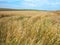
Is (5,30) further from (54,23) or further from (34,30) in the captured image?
(54,23)

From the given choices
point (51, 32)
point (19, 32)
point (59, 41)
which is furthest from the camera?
point (19, 32)

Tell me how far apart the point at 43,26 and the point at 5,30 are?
2.72m

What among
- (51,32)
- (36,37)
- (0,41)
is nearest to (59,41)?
(51,32)

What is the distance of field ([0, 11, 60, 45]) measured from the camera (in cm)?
930

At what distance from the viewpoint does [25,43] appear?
32.7ft

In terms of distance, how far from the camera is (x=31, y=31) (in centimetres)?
1045

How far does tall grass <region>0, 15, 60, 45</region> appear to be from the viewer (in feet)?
30.5

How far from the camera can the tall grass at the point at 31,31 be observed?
9305 millimetres

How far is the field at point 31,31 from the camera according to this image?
930 centimetres

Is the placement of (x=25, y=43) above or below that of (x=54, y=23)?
below

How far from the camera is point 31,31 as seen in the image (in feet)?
34.3

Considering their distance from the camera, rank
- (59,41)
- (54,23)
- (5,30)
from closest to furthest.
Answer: (59,41)
(54,23)
(5,30)

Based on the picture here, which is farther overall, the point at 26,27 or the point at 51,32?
→ the point at 26,27

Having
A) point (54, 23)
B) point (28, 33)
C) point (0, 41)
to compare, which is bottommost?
point (0, 41)
